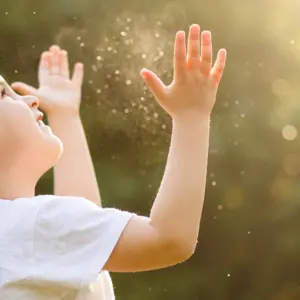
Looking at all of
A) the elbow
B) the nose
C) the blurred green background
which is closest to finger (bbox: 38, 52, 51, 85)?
the nose

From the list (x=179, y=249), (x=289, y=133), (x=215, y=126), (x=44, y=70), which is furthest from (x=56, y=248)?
(x=289, y=133)

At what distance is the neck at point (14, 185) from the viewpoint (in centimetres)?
107

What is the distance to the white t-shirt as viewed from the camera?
92 centimetres

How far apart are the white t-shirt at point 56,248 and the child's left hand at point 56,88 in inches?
14.6

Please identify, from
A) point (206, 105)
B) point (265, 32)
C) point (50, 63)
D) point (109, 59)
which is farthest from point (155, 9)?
point (206, 105)

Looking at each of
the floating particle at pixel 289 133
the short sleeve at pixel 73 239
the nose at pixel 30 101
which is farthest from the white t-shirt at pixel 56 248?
the floating particle at pixel 289 133

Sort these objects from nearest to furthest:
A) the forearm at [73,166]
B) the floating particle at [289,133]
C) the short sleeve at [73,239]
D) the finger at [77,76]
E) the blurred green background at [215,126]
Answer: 1. the short sleeve at [73,239]
2. the forearm at [73,166]
3. the finger at [77,76]
4. the blurred green background at [215,126]
5. the floating particle at [289,133]

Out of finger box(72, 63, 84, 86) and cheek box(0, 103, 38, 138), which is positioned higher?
finger box(72, 63, 84, 86)

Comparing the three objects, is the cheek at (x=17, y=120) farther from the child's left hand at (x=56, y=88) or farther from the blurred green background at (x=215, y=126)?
the blurred green background at (x=215, y=126)

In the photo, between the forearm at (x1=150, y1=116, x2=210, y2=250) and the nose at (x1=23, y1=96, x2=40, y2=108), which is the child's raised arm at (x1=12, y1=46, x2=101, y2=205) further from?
the forearm at (x1=150, y1=116, x2=210, y2=250)

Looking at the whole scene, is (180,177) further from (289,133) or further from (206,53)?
(289,133)

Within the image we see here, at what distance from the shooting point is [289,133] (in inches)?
130

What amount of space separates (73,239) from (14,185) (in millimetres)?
183

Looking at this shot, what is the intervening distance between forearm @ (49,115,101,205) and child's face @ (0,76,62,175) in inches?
4.8
